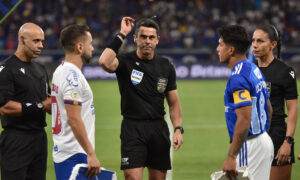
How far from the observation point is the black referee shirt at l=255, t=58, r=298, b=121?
6453 mm

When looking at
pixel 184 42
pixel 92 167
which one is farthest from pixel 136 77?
pixel 184 42

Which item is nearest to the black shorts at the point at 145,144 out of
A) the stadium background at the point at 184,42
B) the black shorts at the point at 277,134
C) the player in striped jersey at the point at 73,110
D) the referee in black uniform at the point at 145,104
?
the referee in black uniform at the point at 145,104

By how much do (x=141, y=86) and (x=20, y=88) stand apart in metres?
1.40

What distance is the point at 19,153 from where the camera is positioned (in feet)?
19.2

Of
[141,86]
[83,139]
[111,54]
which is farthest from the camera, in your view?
[141,86]

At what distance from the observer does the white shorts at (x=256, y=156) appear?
5.39 m

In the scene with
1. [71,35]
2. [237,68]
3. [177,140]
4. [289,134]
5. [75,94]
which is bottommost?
[177,140]

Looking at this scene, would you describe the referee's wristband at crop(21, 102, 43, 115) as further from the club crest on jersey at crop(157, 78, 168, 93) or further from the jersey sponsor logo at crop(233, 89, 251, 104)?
the jersey sponsor logo at crop(233, 89, 251, 104)

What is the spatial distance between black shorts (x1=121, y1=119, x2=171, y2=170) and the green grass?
270cm

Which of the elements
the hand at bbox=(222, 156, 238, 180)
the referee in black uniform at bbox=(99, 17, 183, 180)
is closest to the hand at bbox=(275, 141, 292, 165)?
the referee in black uniform at bbox=(99, 17, 183, 180)

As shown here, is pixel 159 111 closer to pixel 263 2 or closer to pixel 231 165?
pixel 231 165

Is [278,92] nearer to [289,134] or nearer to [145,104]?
[289,134]

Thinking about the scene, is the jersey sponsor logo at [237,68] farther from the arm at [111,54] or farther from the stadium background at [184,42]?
the stadium background at [184,42]

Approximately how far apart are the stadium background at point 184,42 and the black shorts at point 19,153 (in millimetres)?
5228
